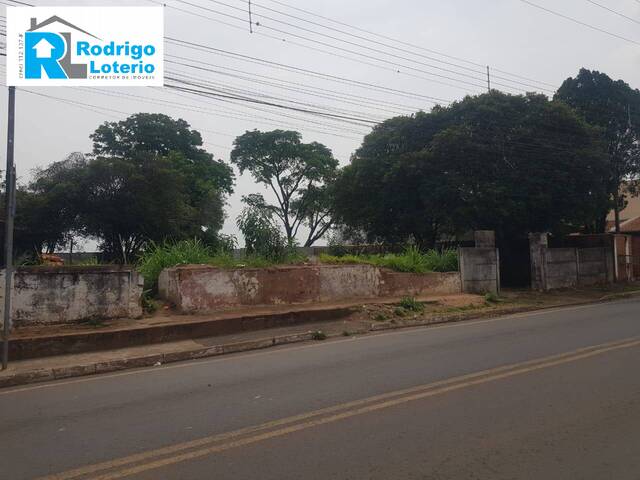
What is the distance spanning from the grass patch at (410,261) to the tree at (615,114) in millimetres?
11322

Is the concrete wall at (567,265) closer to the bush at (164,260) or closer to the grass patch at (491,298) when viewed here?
the grass patch at (491,298)

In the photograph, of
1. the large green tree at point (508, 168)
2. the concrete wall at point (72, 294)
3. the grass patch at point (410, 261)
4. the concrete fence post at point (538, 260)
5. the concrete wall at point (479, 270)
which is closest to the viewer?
the concrete wall at point (72, 294)

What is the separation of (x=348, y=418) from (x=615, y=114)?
25.6 metres

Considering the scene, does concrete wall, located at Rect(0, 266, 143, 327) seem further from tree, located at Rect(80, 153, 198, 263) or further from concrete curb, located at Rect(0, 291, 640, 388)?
tree, located at Rect(80, 153, 198, 263)

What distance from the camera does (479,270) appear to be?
742 inches

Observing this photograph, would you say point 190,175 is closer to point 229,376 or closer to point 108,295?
point 108,295

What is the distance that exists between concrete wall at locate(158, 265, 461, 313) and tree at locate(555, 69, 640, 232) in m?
13.4

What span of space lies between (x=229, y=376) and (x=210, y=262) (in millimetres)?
6377

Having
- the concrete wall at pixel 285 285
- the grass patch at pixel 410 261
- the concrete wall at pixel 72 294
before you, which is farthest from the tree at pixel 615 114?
the concrete wall at pixel 72 294

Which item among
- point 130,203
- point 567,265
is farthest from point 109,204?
point 567,265

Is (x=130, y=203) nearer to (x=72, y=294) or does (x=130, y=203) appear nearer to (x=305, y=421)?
(x=72, y=294)

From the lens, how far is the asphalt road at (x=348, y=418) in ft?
14.1

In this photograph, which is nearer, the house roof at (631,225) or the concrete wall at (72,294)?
the concrete wall at (72,294)

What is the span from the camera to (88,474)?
14.0ft
